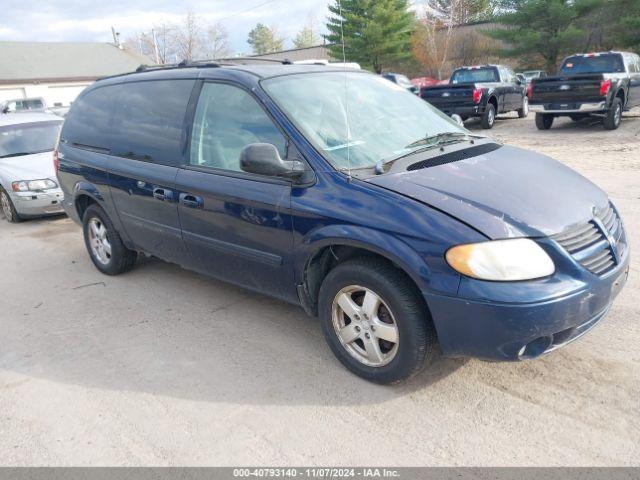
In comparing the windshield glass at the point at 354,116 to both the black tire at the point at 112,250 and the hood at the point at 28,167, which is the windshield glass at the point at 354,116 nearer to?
the black tire at the point at 112,250

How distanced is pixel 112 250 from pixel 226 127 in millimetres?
2217

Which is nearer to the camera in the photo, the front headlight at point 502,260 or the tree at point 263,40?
the front headlight at point 502,260

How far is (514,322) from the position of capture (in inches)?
105

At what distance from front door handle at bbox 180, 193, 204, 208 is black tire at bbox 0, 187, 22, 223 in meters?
5.56

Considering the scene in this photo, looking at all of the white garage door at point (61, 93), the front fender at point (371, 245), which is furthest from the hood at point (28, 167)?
the white garage door at point (61, 93)

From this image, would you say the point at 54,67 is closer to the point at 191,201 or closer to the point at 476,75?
the point at 476,75

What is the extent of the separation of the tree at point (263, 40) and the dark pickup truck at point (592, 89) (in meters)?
69.3

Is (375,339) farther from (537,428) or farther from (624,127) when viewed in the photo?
(624,127)

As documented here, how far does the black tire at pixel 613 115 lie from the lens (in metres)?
13.9

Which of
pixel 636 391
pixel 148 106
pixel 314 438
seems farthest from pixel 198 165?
pixel 636 391

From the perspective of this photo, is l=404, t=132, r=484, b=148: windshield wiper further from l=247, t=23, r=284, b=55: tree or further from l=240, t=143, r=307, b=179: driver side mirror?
l=247, t=23, r=284, b=55: tree

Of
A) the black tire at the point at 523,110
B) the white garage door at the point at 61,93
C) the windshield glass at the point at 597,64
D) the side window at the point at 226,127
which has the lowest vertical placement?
the black tire at the point at 523,110

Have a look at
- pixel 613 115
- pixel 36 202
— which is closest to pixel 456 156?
pixel 36 202

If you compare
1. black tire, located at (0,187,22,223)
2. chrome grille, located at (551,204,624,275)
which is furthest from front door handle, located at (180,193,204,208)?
black tire, located at (0,187,22,223)
